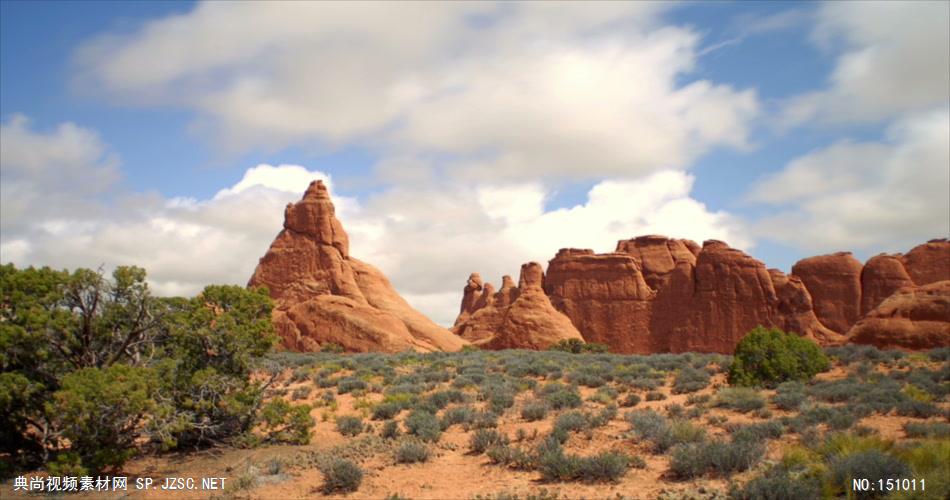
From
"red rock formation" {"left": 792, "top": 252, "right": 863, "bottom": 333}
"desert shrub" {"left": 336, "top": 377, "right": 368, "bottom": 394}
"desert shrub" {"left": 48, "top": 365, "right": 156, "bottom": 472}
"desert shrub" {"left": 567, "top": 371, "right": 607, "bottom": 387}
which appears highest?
"red rock formation" {"left": 792, "top": 252, "right": 863, "bottom": 333}

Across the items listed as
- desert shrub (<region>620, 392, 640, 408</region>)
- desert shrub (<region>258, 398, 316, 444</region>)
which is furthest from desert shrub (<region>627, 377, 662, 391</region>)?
desert shrub (<region>258, 398, 316, 444</region>)

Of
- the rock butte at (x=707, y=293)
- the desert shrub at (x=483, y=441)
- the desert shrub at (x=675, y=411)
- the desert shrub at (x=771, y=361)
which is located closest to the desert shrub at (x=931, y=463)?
the desert shrub at (x=675, y=411)

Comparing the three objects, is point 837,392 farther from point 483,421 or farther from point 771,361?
point 483,421

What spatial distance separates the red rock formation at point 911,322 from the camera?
108ft

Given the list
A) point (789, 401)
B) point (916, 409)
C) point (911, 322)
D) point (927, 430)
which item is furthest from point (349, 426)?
point (911, 322)

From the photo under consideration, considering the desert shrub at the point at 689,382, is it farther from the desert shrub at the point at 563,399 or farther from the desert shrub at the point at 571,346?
the desert shrub at the point at 571,346

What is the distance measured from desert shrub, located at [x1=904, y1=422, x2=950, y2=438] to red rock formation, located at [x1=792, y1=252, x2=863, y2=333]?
158ft

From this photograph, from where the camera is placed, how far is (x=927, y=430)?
1252cm

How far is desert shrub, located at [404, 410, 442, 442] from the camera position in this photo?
13.6 m

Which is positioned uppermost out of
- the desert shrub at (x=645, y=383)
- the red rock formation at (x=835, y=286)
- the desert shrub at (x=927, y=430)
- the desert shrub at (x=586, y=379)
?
the red rock formation at (x=835, y=286)

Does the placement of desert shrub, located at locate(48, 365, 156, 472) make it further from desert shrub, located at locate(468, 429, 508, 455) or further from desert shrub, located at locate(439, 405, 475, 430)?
desert shrub, located at locate(439, 405, 475, 430)

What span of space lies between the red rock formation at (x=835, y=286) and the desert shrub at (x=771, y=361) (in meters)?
39.2

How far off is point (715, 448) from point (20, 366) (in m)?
12.5

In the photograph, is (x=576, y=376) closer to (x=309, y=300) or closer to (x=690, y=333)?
(x=309, y=300)
